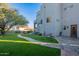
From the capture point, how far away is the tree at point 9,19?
579 cm

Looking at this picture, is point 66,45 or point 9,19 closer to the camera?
point 66,45

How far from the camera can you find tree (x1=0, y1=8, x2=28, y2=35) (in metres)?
5.79

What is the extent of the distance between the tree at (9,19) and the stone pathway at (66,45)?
9.9 inches

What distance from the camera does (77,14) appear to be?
5762 millimetres

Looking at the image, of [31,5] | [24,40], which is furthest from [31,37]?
[31,5]

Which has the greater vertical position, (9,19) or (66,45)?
(9,19)

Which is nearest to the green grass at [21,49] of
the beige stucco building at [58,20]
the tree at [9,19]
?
the tree at [9,19]

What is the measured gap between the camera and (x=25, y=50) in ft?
18.7

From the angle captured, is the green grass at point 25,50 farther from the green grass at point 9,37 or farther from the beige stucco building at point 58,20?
the beige stucco building at point 58,20

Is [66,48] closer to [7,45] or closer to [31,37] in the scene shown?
[31,37]

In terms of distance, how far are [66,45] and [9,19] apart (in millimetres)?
1029

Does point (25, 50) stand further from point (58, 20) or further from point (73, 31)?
point (73, 31)

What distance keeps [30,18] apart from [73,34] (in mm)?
757

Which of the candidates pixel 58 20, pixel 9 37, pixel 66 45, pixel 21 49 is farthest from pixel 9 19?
pixel 66 45
